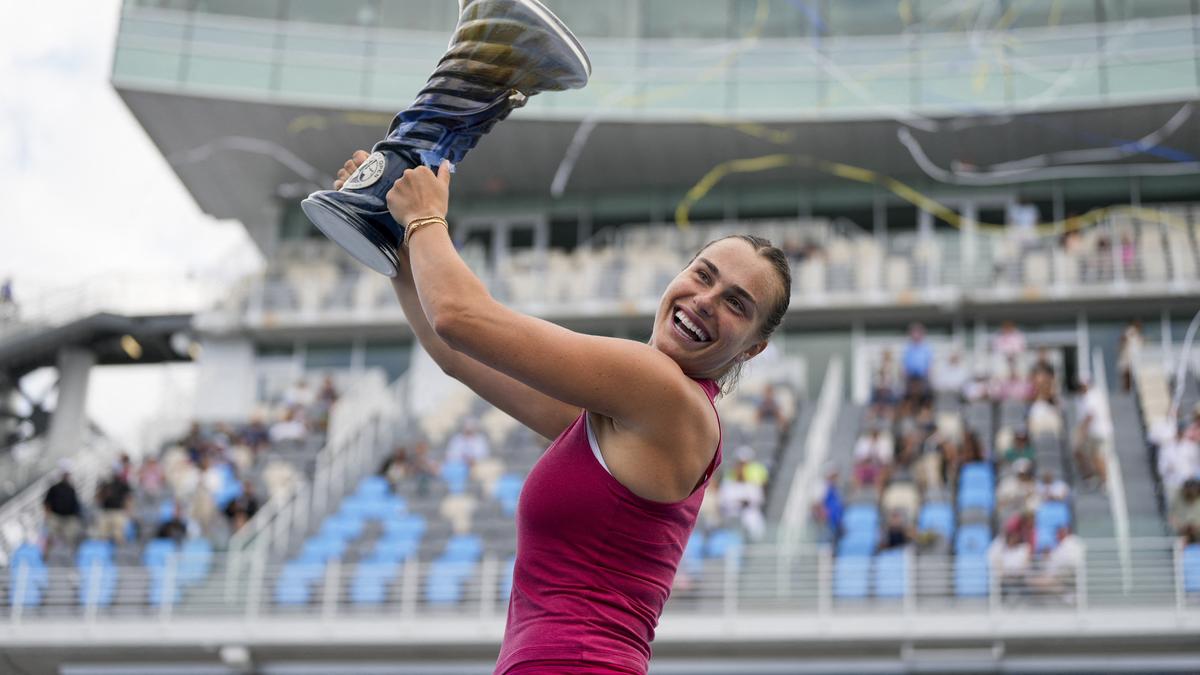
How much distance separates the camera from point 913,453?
54.3 feet

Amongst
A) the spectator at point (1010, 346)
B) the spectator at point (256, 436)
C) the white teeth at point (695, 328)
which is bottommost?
the white teeth at point (695, 328)

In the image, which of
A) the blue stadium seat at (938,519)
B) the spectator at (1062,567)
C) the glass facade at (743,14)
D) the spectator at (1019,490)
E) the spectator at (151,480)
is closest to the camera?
the spectator at (1062,567)

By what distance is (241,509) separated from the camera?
58.3 feet

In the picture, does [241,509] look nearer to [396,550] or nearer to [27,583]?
[396,550]

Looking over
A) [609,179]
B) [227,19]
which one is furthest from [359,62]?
[609,179]

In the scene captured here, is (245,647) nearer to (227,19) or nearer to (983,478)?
(983,478)

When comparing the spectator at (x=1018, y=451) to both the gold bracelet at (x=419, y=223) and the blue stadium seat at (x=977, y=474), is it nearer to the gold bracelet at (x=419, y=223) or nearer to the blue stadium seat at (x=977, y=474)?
the blue stadium seat at (x=977, y=474)

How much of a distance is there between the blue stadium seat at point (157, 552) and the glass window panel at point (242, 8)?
10.2 metres

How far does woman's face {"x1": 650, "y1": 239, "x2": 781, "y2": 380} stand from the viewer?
2635 mm

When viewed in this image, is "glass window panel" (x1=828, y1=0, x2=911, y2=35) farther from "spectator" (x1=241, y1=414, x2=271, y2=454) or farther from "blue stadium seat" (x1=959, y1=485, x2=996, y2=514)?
"spectator" (x1=241, y1=414, x2=271, y2=454)

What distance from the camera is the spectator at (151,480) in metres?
19.4

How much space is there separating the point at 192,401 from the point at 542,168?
701cm

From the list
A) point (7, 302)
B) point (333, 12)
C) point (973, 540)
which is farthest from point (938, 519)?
point (7, 302)

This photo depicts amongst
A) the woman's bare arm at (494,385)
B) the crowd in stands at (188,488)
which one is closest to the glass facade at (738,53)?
the crowd in stands at (188,488)
